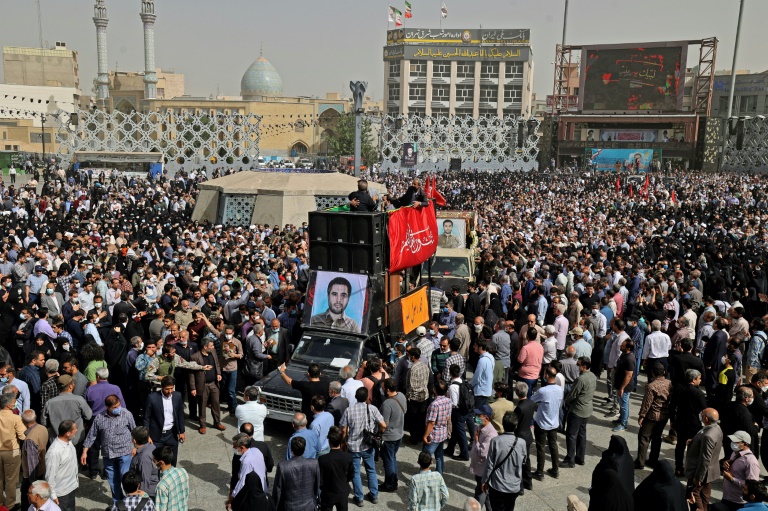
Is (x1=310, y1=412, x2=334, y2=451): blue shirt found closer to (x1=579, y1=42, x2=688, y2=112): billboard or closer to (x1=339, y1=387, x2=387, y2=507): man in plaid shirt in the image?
Answer: (x1=339, y1=387, x2=387, y2=507): man in plaid shirt

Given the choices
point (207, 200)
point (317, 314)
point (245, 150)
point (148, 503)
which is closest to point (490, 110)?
point (245, 150)

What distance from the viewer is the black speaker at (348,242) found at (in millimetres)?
10266

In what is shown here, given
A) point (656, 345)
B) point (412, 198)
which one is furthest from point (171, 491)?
point (656, 345)

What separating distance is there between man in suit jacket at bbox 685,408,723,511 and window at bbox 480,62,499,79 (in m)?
83.5

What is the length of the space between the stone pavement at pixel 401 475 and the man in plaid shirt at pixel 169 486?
1.84 metres

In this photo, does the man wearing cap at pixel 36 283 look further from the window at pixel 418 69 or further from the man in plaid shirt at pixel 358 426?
the window at pixel 418 69

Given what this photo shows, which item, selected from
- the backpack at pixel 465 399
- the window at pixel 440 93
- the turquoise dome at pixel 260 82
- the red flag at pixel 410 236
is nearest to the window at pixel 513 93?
the window at pixel 440 93

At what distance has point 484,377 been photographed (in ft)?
29.0

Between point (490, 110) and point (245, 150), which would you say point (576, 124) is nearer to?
point (490, 110)

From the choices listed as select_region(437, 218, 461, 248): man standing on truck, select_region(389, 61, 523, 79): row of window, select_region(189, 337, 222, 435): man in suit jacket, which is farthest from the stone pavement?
select_region(389, 61, 523, 79): row of window

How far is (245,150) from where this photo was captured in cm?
5700

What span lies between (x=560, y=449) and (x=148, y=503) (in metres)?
6.21

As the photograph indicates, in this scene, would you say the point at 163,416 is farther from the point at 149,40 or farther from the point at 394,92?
the point at 149,40

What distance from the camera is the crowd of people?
6578mm
